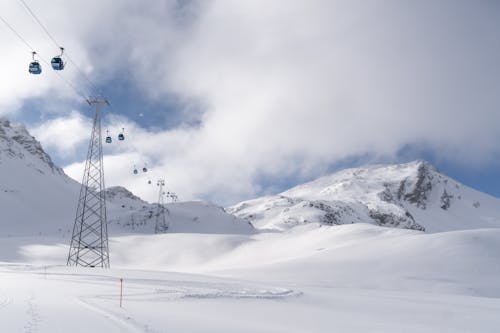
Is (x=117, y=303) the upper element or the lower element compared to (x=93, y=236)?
lower

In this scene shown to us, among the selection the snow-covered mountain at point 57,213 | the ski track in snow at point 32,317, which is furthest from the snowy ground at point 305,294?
the snow-covered mountain at point 57,213

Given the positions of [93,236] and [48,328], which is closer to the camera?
[48,328]

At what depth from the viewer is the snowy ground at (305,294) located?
14945 mm

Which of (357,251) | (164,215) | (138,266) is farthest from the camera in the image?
(164,215)

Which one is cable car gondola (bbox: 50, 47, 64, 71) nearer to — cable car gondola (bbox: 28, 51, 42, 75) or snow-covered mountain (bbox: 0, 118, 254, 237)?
cable car gondola (bbox: 28, 51, 42, 75)

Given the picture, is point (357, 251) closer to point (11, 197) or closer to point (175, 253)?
point (175, 253)

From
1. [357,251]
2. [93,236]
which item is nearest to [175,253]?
[93,236]

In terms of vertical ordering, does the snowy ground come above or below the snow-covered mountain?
below

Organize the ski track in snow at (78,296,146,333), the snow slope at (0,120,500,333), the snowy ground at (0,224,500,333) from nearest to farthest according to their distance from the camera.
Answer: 1. the ski track in snow at (78,296,146,333)
2. the snowy ground at (0,224,500,333)
3. the snow slope at (0,120,500,333)

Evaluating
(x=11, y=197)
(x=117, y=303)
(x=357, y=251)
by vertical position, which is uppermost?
(x=11, y=197)

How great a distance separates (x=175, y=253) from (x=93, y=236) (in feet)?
69.7

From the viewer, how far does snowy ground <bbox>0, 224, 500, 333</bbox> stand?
14.9 meters

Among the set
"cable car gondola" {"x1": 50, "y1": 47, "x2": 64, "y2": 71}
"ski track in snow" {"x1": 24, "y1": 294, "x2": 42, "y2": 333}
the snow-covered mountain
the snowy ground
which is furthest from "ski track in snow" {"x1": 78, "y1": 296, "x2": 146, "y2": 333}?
the snow-covered mountain

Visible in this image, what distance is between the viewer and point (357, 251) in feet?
157
